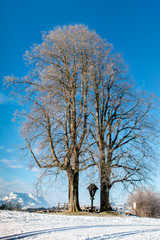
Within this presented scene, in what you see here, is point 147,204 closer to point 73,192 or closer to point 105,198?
point 105,198

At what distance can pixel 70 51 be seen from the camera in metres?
16.4

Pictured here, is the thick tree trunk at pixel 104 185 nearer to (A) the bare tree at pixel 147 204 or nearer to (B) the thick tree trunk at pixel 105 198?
(B) the thick tree trunk at pixel 105 198

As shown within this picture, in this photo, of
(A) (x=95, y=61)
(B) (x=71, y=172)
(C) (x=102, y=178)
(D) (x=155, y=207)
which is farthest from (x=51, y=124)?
(D) (x=155, y=207)

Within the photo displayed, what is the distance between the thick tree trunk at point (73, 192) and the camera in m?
14.3

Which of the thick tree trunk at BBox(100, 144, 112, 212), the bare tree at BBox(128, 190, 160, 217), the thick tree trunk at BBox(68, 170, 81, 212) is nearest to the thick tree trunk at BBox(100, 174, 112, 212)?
the thick tree trunk at BBox(100, 144, 112, 212)

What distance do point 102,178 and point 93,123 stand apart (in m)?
4.42

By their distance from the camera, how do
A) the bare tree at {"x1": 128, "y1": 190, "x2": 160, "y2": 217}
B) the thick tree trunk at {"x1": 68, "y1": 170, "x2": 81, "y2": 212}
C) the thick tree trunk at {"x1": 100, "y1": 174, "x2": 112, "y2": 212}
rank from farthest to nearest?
the bare tree at {"x1": 128, "y1": 190, "x2": 160, "y2": 217}, the thick tree trunk at {"x1": 100, "y1": 174, "x2": 112, "y2": 212}, the thick tree trunk at {"x1": 68, "y1": 170, "x2": 81, "y2": 212}

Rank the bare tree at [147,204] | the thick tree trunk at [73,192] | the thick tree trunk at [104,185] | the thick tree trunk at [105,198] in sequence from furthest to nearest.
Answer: the bare tree at [147,204] < the thick tree trunk at [105,198] < the thick tree trunk at [104,185] < the thick tree trunk at [73,192]

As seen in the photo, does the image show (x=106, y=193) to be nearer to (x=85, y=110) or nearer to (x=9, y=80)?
(x=85, y=110)

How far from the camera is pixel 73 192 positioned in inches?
574

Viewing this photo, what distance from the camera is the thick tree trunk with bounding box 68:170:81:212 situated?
47.0 feet

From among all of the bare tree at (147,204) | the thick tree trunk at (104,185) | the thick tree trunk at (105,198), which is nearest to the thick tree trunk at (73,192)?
the thick tree trunk at (104,185)

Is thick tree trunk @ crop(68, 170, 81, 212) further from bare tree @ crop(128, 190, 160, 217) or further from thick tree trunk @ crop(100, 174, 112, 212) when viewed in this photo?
bare tree @ crop(128, 190, 160, 217)

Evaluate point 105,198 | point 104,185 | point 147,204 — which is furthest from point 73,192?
point 147,204
